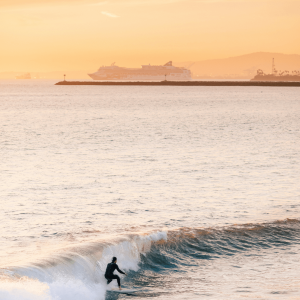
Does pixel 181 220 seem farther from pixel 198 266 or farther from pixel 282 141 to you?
pixel 282 141

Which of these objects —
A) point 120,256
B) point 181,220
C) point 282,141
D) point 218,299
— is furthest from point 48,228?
point 282,141

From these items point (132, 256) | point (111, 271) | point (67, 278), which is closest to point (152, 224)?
point (132, 256)

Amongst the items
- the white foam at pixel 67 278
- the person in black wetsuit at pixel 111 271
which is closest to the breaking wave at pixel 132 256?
the white foam at pixel 67 278

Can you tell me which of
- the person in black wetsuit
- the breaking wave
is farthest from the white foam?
the person in black wetsuit

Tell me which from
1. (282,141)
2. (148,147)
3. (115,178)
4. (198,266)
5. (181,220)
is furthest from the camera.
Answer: (282,141)

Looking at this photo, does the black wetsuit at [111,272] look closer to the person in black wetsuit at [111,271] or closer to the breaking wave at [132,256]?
the person in black wetsuit at [111,271]

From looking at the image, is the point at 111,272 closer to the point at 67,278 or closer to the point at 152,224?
the point at 67,278

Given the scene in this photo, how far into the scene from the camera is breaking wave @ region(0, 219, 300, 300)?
453 inches

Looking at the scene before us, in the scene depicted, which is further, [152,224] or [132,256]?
[152,224]

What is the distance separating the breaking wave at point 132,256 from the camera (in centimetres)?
1150

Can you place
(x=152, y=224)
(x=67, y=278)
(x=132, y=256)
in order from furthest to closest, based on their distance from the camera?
(x=152, y=224) → (x=132, y=256) → (x=67, y=278)

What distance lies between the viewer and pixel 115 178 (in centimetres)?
2781

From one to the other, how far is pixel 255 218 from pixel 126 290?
30.0 ft

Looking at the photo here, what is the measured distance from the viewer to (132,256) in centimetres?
1462
